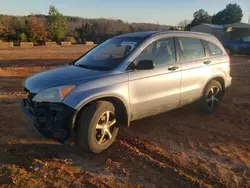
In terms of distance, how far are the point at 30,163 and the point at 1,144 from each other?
0.87 meters

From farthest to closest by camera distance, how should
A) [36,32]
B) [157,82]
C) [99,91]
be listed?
[36,32]
[157,82]
[99,91]

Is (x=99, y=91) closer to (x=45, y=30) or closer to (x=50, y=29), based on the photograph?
(x=45, y=30)

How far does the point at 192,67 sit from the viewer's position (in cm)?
493

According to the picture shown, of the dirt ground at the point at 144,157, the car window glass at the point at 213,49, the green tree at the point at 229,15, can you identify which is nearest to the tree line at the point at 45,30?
the green tree at the point at 229,15

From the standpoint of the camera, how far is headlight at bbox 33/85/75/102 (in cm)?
338

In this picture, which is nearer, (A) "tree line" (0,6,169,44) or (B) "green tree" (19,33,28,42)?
(B) "green tree" (19,33,28,42)

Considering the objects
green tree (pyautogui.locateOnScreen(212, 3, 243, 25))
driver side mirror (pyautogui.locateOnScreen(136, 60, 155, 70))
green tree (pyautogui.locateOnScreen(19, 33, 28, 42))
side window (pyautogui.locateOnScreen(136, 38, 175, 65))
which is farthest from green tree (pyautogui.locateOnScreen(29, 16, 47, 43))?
green tree (pyautogui.locateOnScreen(212, 3, 243, 25))

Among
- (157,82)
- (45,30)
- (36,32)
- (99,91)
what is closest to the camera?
(99,91)

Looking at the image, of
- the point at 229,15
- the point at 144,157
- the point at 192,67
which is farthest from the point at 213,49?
the point at 229,15

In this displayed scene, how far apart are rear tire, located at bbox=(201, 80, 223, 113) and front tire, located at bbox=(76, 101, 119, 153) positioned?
243cm

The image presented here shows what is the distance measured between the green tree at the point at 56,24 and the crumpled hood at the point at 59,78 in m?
31.0

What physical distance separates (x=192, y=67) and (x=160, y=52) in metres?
0.84

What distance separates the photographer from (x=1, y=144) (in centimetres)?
404

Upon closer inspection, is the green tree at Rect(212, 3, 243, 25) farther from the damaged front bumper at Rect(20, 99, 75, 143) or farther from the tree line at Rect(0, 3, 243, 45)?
the damaged front bumper at Rect(20, 99, 75, 143)
